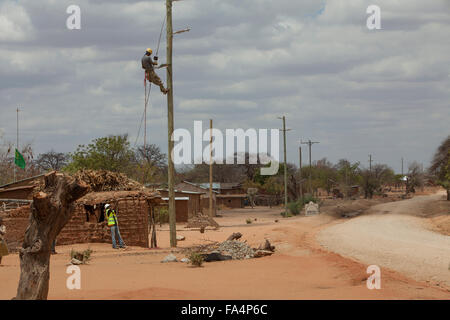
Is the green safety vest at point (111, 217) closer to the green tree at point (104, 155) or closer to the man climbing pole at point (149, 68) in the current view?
the man climbing pole at point (149, 68)

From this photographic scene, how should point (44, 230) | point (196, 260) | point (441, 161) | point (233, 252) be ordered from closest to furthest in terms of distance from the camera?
point (44, 230) → point (196, 260) → point (233, 252) → point (441, 161)

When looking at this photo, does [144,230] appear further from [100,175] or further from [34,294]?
[34,294]

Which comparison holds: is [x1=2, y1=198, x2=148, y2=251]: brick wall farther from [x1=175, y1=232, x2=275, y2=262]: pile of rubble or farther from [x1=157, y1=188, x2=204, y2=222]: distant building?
[x1=157, y1=188, x2=204, y2=222]: distant building

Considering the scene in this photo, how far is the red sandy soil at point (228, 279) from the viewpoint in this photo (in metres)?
11.0

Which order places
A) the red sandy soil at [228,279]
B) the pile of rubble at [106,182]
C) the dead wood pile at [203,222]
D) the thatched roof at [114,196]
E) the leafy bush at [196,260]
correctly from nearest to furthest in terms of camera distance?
the red sandy soil at [228,279] → the leafy bush at [196,260] → the thatched roof at [114,196] → the pile of rubble at [106,182] → the dead wood pile at [203,222]

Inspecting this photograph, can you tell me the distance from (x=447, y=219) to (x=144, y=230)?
1853 cm

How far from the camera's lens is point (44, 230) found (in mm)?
8805

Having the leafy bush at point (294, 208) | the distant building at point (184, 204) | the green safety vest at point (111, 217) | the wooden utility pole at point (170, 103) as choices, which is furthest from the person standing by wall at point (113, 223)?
the leafy bush at point (294, 208)

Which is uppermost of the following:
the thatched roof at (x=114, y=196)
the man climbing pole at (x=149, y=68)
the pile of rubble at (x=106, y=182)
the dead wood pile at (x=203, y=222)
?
the man climbing pole at (x=149, y=68)

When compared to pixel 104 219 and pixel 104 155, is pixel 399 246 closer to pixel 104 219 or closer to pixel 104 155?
pixel 104 219

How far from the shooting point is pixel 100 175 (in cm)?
2531

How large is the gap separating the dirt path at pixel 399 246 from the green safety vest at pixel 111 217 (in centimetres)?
807

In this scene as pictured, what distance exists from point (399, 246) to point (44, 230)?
50.3 feet

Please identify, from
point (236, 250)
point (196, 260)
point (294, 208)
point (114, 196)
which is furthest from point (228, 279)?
point (294, 208)
